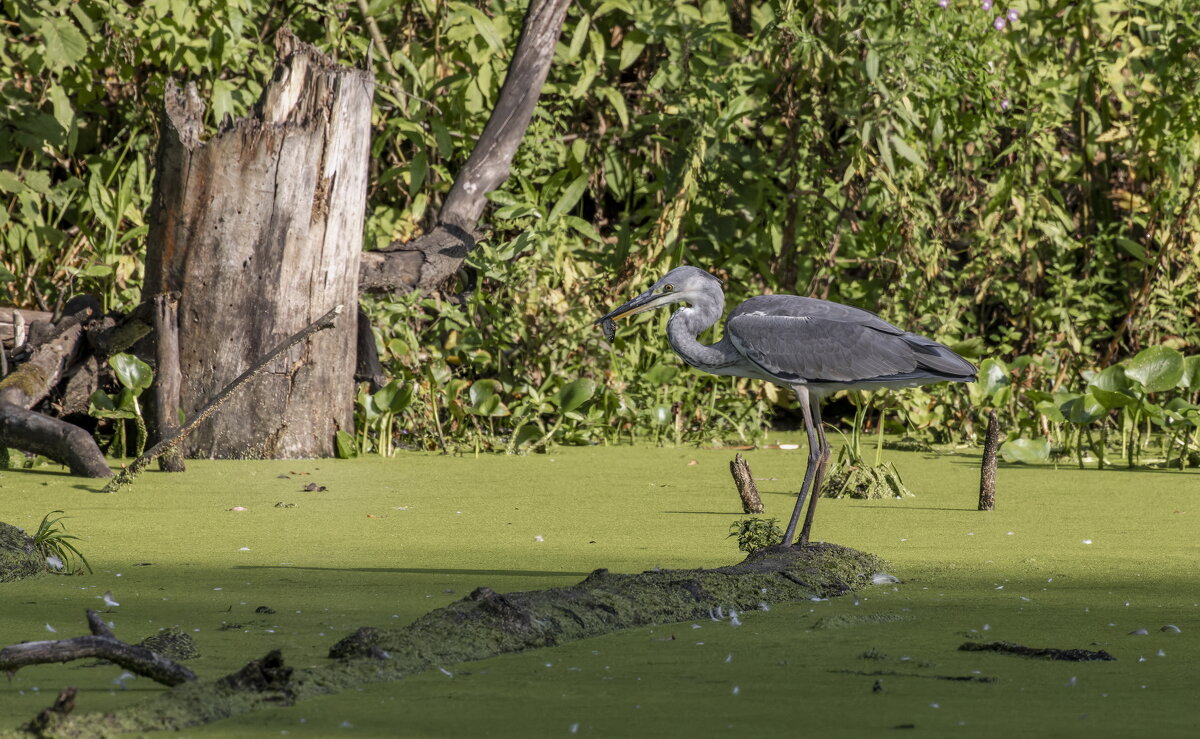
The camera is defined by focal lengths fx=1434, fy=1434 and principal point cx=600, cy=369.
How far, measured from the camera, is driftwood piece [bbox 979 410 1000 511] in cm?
480

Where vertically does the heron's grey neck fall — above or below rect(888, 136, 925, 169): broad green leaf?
below

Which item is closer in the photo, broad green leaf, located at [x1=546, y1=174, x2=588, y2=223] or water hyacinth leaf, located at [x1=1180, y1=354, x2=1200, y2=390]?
water hyacinth leaf, located at [x1=1180, y1=354, x2=1200, y2=390]

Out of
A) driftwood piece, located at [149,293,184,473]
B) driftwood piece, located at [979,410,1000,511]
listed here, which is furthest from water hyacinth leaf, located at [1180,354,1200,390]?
driftwood piece, located at [149,293,184,473]

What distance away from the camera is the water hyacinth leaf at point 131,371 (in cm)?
570

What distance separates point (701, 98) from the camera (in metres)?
7.63

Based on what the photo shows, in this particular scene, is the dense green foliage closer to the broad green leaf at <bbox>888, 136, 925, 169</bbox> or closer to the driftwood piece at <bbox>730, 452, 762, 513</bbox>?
the broad green leaf at <bbox>888, 136, 925, 169</bbox>

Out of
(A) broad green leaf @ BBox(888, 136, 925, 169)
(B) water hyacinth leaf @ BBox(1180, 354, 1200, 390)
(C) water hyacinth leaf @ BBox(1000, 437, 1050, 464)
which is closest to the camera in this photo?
(C) water hyacinth leaf @ BBox(1000, 437, 1050, 464)

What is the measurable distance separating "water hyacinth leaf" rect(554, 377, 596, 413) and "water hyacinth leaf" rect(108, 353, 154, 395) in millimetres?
1914

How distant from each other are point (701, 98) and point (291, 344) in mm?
2930

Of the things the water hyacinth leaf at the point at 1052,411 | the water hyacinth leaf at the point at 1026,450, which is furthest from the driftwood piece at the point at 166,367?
the water hyacinth leaf at the point at 1052,411

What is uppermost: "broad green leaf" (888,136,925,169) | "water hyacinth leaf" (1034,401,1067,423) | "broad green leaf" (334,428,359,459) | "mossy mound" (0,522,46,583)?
"broad green leaf" (888,136,925,169)

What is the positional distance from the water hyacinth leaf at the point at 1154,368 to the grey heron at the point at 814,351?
219 centimetres

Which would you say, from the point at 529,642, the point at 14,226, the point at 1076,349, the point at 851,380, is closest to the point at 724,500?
the point at 851,380

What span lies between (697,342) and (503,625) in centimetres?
186
